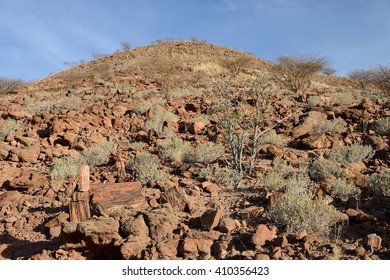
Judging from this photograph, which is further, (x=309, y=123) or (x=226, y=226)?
(x=309, y=123)

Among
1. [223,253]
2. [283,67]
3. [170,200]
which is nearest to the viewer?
[223,253]

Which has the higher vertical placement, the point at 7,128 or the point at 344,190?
the point at 7,128

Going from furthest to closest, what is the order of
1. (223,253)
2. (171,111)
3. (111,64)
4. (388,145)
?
(111,64), (171,111), (388,145), (223,253)

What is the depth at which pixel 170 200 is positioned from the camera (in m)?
4.61

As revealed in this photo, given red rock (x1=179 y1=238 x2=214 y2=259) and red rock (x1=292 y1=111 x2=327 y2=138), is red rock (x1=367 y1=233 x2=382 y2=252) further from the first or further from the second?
red rock (x1=292 y1=111 x2=327 y2=138)

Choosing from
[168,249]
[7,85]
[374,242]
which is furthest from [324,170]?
[7,85]

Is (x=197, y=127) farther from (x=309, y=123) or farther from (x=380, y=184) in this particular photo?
(x=380, y=184)

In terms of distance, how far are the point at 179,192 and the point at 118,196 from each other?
83 centimetres

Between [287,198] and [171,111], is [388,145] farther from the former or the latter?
[171,111]

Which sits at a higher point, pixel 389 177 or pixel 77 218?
pixel 389 177

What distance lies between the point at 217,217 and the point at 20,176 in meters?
3.81

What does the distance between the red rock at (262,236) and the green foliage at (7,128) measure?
748 cm

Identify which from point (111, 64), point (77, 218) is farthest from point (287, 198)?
point (111, 64)

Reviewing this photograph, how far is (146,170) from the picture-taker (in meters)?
5.82
